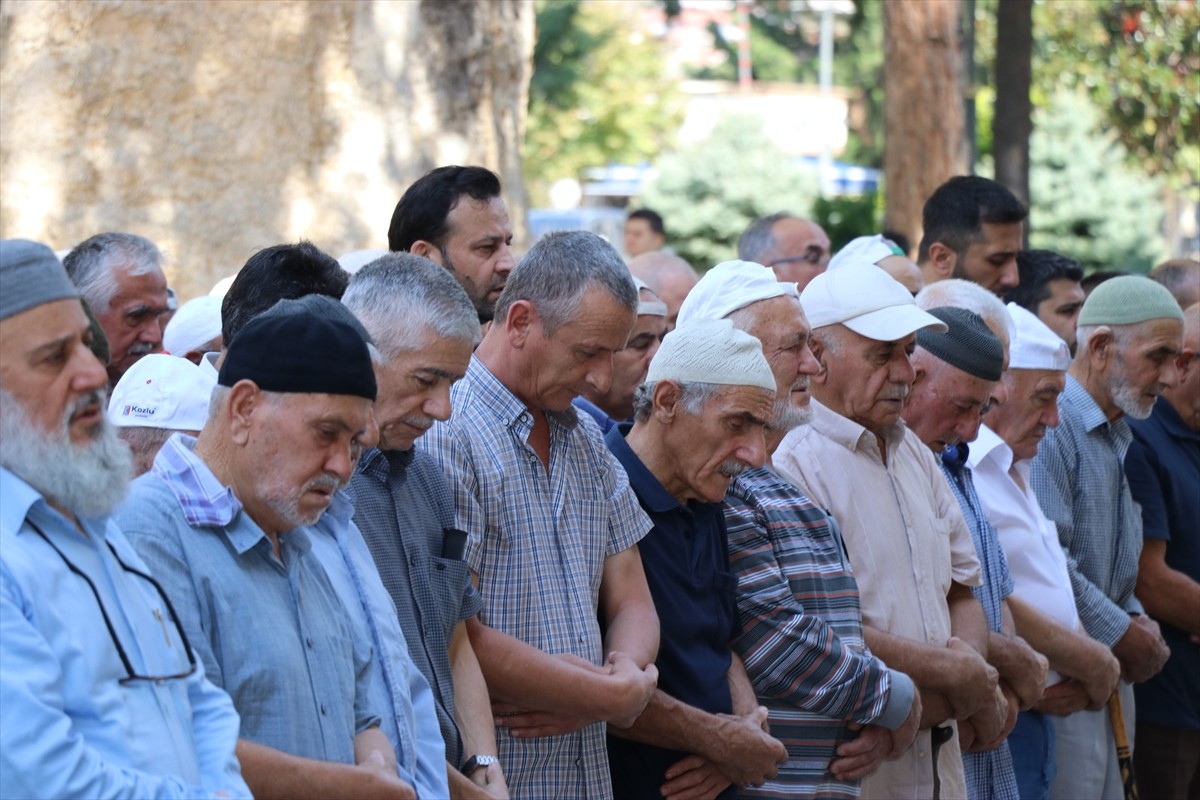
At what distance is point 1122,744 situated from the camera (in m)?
5.98

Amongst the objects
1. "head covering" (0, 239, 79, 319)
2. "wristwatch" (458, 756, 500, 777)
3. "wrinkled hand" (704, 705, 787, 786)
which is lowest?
"wrinkled hand" (704, 705, 787, 786)

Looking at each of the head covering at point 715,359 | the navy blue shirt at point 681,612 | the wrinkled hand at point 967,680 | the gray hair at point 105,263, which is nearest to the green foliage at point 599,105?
the gray hair at point 105,263

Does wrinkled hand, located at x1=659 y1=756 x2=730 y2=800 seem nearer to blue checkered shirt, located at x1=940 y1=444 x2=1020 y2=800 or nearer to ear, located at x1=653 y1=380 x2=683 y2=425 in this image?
ear, located at x1=653 y1=380 x2=683 y2=425

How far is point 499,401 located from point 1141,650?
130 inches

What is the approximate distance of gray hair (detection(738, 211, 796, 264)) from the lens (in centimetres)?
802

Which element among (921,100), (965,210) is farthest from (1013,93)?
(965,210)

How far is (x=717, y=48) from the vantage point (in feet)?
103

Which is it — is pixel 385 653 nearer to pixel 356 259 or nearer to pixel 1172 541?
pixel 356 259

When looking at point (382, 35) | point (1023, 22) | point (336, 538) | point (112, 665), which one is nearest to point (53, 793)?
point (112, 665)

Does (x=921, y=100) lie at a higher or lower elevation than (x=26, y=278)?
lower

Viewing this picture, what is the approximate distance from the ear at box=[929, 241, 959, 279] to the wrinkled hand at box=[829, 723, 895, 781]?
356 centimetres

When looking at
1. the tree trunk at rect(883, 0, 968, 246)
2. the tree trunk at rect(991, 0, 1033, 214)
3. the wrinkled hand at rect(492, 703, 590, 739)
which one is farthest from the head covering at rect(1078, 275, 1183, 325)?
the tree trunk at rect(991, 0, 1033, 214)

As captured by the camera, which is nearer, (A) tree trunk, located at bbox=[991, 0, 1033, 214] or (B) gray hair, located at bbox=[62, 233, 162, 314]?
(B) gray hair, located at bbox=[62, 233, 162, 314]

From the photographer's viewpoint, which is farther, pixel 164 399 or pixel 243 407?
pixel 164 399
